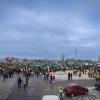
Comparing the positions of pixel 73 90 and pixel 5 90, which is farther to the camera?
pixel 5 90

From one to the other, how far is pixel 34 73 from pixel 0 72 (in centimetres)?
1057

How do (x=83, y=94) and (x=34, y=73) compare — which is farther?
(x=34, y=73)

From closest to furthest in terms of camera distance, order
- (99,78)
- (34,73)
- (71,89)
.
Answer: (71,89) < (99,78) < (34,73)

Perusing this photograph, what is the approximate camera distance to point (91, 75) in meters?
77.4

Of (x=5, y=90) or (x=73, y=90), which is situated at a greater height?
(x=73, y=90)

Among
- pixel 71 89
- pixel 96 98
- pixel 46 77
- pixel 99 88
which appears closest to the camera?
pixel 96 98

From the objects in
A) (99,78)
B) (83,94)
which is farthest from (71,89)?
(99,78)

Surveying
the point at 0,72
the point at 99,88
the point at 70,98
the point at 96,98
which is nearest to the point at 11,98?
the point at 70,98

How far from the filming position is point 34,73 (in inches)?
3349

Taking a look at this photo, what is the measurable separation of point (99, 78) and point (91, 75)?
573 inches

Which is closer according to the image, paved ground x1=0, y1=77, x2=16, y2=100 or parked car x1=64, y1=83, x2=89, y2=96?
paved ground x1=0, y1=77, x2=16, y2=100

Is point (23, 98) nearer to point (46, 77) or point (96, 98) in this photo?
point (96, 98)

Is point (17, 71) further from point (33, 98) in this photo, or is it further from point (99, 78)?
point (33, 98)

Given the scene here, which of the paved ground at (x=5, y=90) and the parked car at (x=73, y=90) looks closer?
the paved ground at (x=5, y=90)
